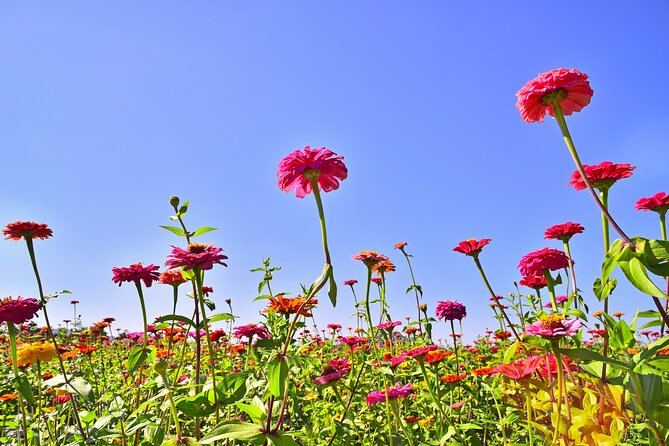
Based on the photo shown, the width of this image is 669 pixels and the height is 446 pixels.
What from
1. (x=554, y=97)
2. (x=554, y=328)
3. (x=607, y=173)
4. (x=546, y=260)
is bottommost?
(x=554, y=328)

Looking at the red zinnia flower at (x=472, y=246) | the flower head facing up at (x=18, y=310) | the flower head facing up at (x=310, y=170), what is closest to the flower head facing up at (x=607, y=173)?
the red zinnia flower at (x=472, y=246)

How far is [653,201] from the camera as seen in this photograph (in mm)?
2137

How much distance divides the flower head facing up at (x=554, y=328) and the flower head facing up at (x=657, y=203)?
3.72 feet

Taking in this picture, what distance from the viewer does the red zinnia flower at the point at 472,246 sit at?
2.57 metres

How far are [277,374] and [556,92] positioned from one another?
1580 millimetres

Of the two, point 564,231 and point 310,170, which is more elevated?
point 310,170

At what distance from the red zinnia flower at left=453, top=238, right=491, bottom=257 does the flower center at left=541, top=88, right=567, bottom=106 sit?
0.98 metres

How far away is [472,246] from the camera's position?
2.58m

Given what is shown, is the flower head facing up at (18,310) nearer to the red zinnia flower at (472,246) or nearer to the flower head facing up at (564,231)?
the red zinnia flower at (472,246)

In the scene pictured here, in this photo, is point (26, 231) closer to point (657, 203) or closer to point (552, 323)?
point (552, 323)

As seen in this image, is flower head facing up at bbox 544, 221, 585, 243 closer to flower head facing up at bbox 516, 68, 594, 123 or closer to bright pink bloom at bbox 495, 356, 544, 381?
flower head facing up at bbox 516, 68, 594, 123

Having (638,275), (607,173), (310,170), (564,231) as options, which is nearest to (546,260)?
(564,231)

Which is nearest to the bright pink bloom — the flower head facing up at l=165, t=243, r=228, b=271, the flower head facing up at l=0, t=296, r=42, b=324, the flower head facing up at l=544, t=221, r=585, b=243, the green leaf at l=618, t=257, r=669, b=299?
the green leaf at l=618, t=257, r=669, b=299

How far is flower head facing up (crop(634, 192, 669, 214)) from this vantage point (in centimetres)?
210
